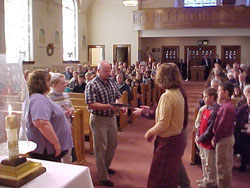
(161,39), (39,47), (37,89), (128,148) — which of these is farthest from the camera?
(161,39)

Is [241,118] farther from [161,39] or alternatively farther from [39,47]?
[161,39]

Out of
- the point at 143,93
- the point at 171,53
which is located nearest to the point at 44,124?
the point at 143,93

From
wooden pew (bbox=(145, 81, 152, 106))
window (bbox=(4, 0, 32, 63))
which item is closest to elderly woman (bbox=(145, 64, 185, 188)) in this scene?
wooden pew (bbox=(145, 81, 152, 106))

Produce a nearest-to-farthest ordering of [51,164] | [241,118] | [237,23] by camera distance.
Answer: [51,164]
[241,118]
[237,23]

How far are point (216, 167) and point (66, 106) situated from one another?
2.06m

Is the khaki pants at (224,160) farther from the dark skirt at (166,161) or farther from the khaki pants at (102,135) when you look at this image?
the khaki pants at (102,135)

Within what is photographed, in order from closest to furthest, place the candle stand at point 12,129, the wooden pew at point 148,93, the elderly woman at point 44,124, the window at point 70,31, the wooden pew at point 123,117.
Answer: the candle stand at point 12,129 < the elderly woman at point 44,124 < the wooden pew at point 123,117 < the wooden pew at point 148,93 < the window at point 70,31

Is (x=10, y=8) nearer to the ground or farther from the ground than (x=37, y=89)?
farther from the ground

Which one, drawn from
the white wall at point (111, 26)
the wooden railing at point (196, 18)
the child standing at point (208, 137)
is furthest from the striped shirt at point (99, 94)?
the white wall at point (111, 26)

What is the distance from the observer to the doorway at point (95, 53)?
18514 mm

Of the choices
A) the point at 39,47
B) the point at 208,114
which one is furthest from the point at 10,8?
the point at 208,114

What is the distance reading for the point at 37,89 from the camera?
272 centimetres

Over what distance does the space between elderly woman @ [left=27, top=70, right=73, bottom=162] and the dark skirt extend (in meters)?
0.88

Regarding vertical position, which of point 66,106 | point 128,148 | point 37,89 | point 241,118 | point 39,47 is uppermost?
point 39,47
